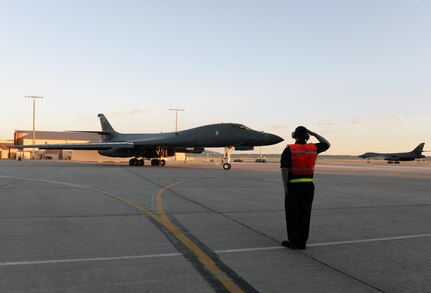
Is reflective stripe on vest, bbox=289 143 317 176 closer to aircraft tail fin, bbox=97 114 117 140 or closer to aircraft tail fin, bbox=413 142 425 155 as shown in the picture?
aircraft tail fin, bbox=97 114 117 140

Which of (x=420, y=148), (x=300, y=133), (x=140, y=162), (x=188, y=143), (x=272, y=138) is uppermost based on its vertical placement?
(x=420, y=148)

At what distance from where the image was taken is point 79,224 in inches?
243

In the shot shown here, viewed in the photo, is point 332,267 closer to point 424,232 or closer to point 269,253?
point 269,253

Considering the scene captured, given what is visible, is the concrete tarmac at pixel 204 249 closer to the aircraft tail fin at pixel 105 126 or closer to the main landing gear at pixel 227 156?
the main landing gear at pixel 227 156

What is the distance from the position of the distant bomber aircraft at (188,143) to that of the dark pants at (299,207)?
2033 centimetres

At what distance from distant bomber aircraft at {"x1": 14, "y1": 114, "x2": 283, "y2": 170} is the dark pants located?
20.3m

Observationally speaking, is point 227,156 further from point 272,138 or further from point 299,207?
point 299,207

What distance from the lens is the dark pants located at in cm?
486

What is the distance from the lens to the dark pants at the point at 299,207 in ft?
15.9

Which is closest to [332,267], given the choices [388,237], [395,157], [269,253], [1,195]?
[269,253]

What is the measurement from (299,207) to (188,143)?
2350cm

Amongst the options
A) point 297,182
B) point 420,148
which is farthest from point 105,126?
point 420,148

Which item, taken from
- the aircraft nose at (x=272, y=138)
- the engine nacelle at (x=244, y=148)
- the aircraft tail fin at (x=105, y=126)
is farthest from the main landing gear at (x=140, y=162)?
the aircraft nose at (x=272, y=138)

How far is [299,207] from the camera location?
4.92 m
